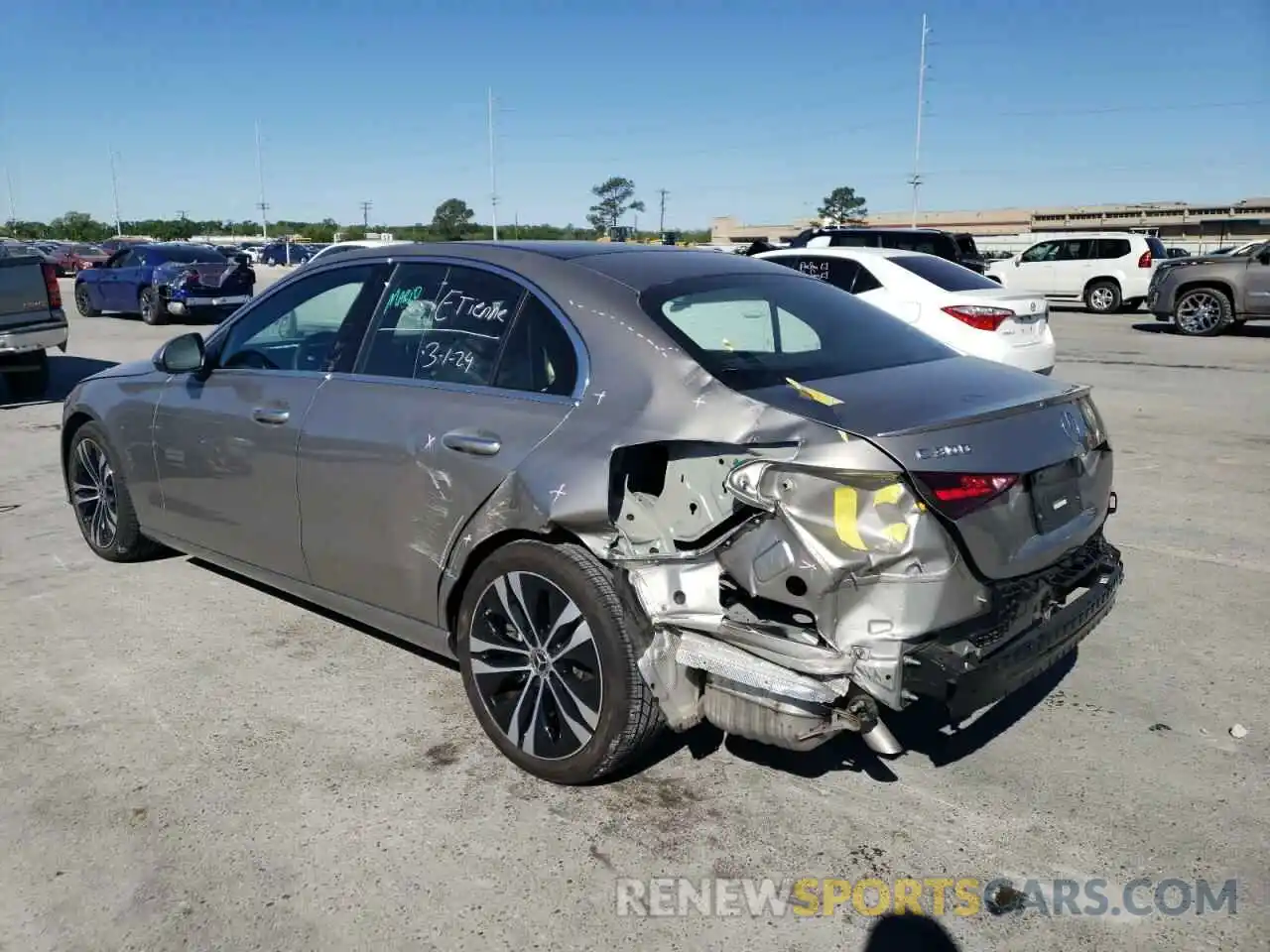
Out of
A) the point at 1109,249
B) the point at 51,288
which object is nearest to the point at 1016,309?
the point at 51,288

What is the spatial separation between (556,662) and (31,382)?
35.9ft

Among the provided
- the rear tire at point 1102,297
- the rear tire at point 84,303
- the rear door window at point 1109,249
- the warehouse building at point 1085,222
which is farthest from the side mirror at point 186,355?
the warehouse building at point 1085,222

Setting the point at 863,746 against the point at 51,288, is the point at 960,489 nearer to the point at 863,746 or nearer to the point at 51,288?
the point at 863,746

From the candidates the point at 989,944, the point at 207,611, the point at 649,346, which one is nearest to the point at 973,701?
the point at 989,944

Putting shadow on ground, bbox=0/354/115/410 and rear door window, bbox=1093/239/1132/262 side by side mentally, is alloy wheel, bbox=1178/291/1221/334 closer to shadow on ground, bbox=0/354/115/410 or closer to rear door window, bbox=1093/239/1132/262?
rear door window, bbox=1093/239/1132/262

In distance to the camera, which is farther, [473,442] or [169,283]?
[169,283]

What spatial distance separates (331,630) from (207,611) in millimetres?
694

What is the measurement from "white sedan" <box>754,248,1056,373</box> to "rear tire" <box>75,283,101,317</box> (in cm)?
1747

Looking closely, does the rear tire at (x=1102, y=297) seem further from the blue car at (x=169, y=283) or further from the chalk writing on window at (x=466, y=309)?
the chalk writing on window at (x=466, y=309)

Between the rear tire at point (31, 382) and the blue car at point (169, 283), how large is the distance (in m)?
7.33

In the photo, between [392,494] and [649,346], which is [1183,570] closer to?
[649,346]

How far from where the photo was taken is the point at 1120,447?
8.45 metres

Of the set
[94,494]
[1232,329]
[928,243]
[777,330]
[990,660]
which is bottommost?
[94,494]

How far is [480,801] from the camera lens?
325 centimetres
